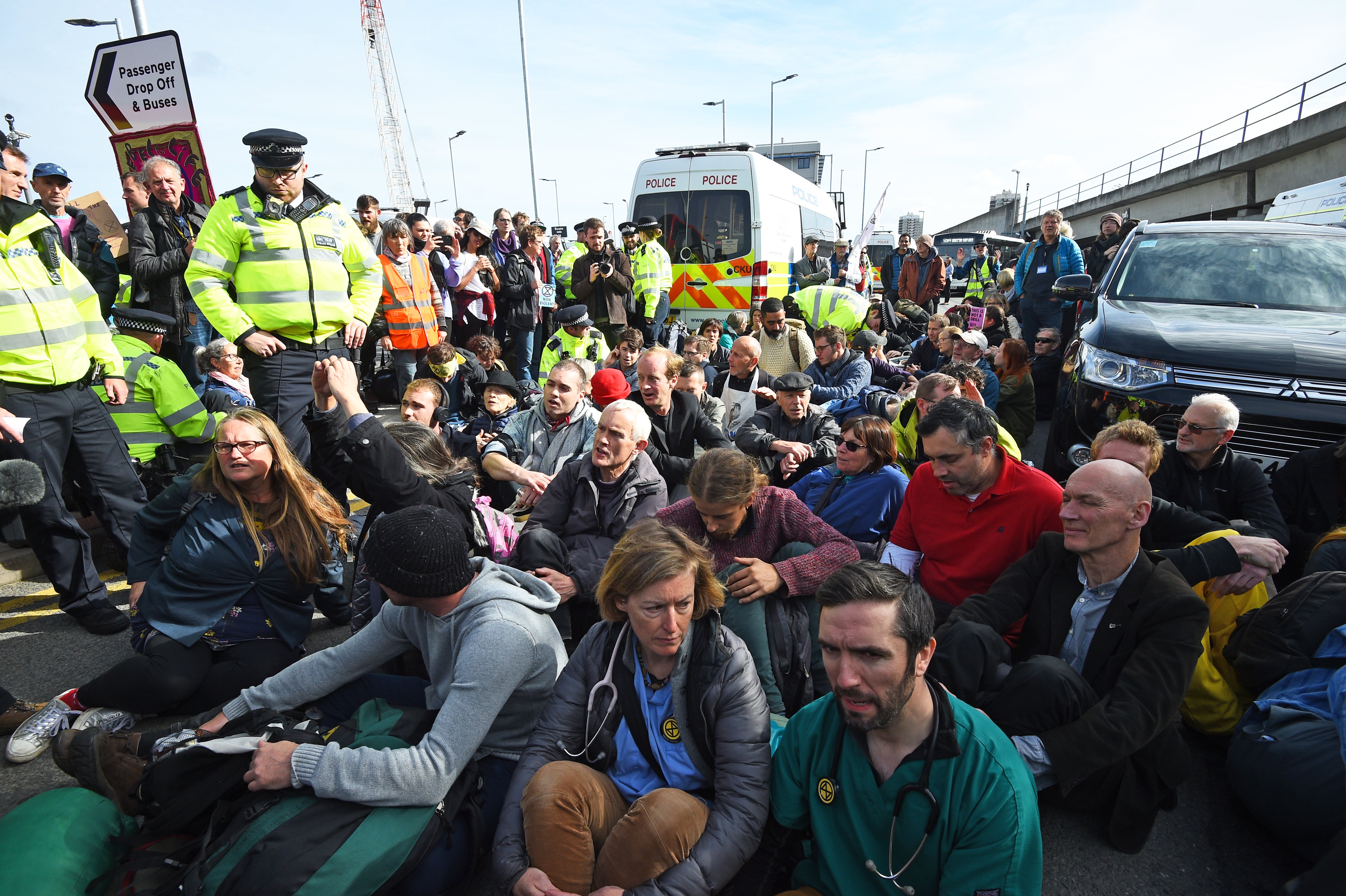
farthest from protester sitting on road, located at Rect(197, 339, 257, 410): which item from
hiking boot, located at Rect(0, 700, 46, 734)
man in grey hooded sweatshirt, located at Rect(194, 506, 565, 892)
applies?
man in grey hooded sweatshirt, located at Rect(194, 506, 565, 892)

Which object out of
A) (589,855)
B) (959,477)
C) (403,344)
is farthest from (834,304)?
(589,855)

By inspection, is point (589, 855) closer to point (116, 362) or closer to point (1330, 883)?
point (1330, 883)

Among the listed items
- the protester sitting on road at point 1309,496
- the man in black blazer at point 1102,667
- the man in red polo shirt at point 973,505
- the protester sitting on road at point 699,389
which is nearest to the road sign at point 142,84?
the protester sitting on road at point 699,389

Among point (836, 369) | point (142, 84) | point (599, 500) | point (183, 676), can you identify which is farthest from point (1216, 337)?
point (142, 84)

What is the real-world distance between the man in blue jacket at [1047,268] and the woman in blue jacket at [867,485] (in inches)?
262

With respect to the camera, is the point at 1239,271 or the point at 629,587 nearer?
the point at 629,587

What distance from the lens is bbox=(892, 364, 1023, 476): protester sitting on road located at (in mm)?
4230

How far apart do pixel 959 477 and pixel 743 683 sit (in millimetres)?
1448

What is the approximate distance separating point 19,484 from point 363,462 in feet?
5.81

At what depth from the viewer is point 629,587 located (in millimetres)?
2170

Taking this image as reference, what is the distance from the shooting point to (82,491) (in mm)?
4219

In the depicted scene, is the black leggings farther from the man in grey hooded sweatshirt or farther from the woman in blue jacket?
the woman in blue jacket

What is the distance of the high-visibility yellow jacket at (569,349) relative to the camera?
23.2ft

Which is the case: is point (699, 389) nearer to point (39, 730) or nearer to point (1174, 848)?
point (1174, 848)
